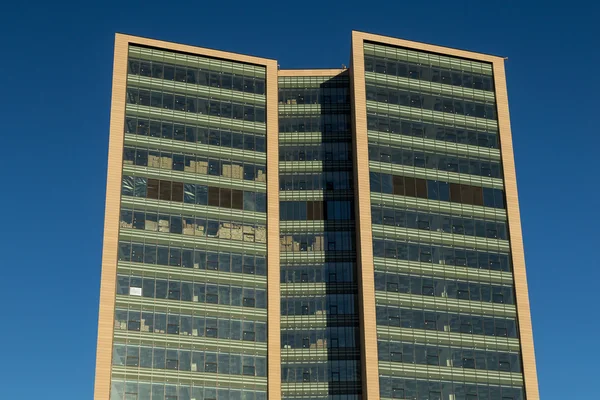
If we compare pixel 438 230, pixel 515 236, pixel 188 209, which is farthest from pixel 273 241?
pixel 515 236

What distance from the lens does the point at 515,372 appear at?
380 feet

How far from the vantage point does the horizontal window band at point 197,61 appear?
12562cm

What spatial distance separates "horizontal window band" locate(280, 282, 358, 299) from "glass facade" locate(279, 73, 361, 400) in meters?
0.13

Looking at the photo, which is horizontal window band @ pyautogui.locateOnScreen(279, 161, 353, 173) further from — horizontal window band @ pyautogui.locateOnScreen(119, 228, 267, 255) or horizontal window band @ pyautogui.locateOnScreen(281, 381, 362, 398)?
horizontal window band @ pyautogui.locateOnScreen(281, 381, 362, 398)

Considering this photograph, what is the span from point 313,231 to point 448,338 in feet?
73.9

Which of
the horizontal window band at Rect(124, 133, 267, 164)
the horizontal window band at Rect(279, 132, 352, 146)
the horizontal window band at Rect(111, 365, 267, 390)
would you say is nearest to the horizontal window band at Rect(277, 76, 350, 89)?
the horizontal window band at Rect(279, 132, 352, 146)

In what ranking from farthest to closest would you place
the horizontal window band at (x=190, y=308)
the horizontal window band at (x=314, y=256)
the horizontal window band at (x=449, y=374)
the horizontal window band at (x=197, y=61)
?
the horizontal window band at (x=197, y=61) → the horizontal window band at (x=314, y=256) → the horizontal window band at (x=449, y=374) → the horizontal window band at (x=190, y=308)

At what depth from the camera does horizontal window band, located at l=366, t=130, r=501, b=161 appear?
125 meters

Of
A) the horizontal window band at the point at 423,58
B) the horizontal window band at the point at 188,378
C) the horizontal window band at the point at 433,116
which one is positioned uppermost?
the horizontal window band at the point at 423,58

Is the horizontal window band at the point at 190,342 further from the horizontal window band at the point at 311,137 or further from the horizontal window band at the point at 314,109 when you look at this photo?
the horizontal window band at the point at 314,109

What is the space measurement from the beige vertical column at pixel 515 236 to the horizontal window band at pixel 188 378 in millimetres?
31511

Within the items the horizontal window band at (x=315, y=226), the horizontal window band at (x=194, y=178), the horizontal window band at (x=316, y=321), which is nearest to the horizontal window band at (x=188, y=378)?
the horizontal window band at (x=316, y=321)

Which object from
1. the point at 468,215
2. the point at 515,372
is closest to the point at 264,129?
the point at 468,215

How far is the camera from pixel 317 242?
125 meters
